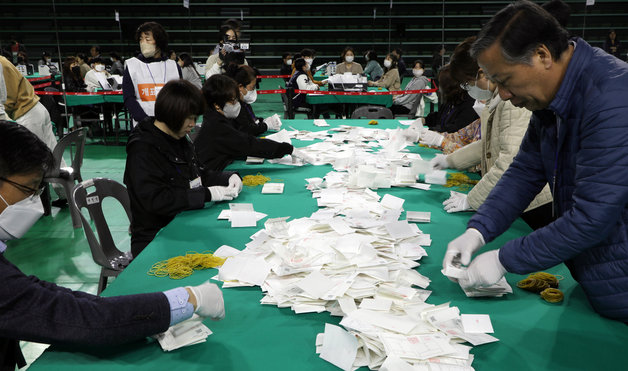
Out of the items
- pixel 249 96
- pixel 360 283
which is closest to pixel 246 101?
pixel 249 96

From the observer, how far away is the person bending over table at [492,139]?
2.08 m

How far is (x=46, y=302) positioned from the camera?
110 centimetres

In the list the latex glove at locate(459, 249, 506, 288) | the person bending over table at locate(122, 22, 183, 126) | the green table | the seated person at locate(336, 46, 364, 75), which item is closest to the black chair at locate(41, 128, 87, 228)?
the person bending over table at locate(122, 22, 183, 126)

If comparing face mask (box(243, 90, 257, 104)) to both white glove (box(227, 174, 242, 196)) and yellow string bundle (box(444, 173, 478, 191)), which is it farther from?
yellow string bundle (box(444, 173, 478, 191))

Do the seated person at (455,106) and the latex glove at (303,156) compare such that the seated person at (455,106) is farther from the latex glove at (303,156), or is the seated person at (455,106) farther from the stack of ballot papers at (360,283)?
the stack of ballot papers at (360,283)

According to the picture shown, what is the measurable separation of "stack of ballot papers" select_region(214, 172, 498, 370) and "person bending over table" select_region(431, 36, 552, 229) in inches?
11.1

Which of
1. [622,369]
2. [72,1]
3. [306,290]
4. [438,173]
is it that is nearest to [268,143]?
[438,173]

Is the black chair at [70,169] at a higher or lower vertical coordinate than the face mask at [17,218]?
lower

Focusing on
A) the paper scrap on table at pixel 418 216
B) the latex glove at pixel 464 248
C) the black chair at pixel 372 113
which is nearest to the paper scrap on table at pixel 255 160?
the paper scrap on table at pixel 418 216

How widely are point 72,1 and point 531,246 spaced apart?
18.1m

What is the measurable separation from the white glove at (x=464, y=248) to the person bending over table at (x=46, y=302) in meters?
0.72

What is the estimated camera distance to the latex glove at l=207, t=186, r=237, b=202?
7.57ft

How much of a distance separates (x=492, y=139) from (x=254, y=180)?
129 centimetres

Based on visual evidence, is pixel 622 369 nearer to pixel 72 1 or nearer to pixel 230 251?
pixel 230 251
